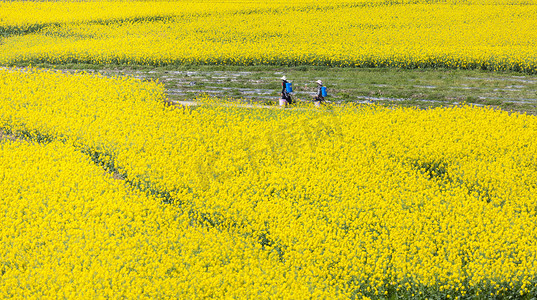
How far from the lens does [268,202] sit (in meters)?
11.1

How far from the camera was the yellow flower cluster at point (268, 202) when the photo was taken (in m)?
8.80

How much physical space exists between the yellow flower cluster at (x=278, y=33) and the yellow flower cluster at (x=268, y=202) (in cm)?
829

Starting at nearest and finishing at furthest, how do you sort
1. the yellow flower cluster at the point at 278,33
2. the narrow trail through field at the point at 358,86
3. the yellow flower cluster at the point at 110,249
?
the yellow flower cluster at the point at 110,249 < the narrow trail through field at the point at 358,86 < the yellow flower cluster at the point at 278,33

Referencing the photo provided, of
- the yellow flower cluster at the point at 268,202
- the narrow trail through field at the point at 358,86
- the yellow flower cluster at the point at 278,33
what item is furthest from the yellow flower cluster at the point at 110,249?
the yellow flower cluster at the point at 278,33

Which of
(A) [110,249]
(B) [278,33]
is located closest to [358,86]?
(B) [278,33]

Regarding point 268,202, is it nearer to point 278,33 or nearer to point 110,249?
point 110,249

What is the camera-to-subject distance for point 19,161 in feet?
42.7

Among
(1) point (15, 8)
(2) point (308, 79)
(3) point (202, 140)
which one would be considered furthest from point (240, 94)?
(1) point (15, 8)

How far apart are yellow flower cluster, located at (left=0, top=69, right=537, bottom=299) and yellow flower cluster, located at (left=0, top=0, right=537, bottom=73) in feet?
27.2

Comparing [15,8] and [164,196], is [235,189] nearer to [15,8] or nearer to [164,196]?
[164,196]

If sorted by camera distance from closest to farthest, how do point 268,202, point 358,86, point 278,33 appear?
point 268,202
point 358,86
point 278,33

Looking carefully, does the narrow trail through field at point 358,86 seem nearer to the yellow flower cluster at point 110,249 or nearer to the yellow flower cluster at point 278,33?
the yellow flower cluster at point 278,33

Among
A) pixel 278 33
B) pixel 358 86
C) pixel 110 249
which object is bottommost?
pixel 110 249

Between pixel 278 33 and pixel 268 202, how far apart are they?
2051cm
